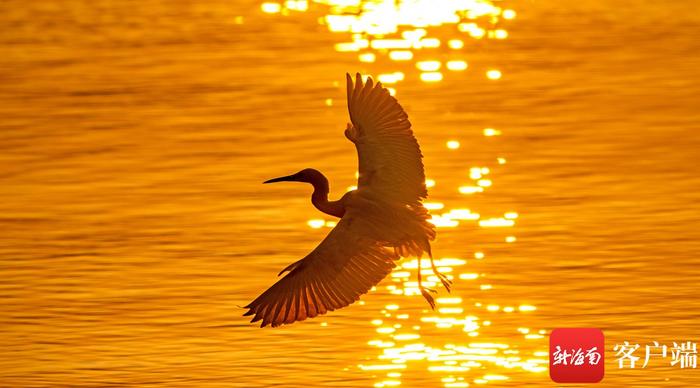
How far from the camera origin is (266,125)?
16.5 m

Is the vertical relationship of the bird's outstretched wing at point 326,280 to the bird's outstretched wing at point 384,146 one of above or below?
below

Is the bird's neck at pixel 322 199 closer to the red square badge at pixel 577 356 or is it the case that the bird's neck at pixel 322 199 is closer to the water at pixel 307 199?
the water at pixel 307 199

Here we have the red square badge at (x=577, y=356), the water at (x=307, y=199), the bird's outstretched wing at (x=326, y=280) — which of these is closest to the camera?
the bird's outstretched wing at (x=326, y=280)

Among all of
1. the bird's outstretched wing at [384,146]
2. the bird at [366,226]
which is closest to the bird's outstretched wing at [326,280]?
the bird at [366,226]

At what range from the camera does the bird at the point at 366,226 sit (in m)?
9.37

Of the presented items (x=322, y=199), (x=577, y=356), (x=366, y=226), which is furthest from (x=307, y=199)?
(x=366, y=226)

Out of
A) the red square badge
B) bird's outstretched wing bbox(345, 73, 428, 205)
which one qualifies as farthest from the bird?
the red square badge

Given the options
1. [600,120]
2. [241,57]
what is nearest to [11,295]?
[600,120]

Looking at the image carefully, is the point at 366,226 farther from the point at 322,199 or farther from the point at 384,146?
the point at 322,199

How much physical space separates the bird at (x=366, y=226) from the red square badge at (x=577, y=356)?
69 centimetres

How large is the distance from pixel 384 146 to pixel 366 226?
63 centimetres

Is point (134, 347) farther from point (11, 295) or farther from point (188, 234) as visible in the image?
point (188, 234)

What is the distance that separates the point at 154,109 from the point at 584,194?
16.0ft

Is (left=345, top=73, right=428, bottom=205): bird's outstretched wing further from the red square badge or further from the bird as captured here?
the red square badge
